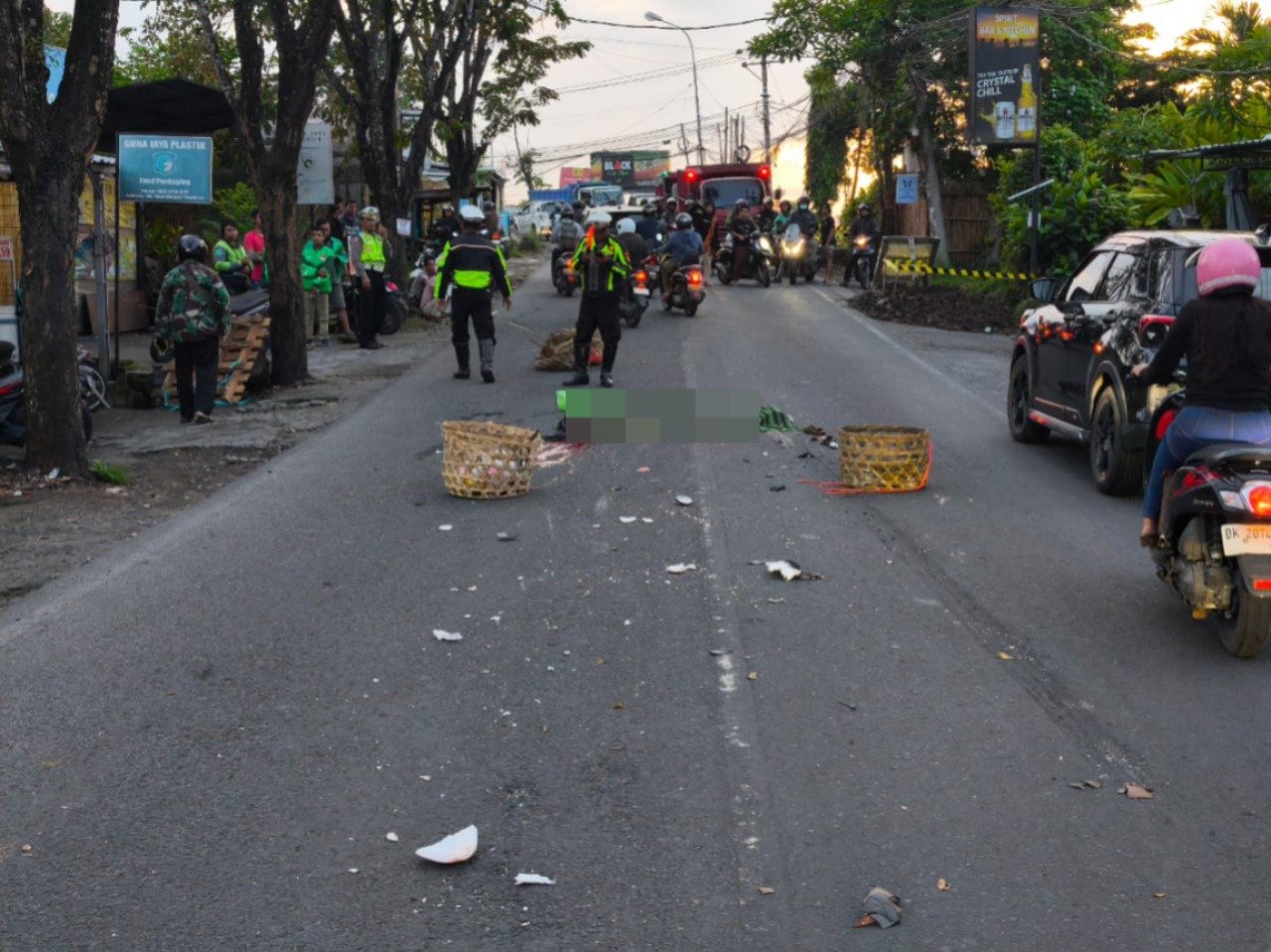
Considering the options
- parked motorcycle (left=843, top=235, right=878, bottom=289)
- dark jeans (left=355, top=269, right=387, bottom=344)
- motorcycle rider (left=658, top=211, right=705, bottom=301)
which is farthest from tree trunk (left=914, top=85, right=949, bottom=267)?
dark jeans (left=355, top=269, right=387, bottom=344)

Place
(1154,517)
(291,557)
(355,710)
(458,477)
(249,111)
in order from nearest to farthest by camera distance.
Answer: (355,710)
(1154,517)
(291,557)
(458,477)
(249,111)

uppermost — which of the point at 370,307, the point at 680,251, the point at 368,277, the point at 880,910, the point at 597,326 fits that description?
the point at 680,251

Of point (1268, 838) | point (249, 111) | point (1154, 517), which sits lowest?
point (1268, 838)

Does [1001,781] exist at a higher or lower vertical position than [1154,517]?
lower

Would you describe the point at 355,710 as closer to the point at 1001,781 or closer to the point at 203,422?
the point at 1001,781

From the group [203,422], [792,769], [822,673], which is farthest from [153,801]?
[203,422]

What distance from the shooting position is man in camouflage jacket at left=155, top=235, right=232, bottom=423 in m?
14.8

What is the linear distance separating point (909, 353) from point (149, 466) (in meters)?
11.8

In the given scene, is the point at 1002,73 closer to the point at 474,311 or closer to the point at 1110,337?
the point at 474,311

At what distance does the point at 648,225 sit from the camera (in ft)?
102

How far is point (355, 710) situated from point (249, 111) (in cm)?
1251

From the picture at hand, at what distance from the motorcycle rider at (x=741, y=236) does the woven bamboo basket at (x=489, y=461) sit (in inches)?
863

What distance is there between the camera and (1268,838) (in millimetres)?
5043

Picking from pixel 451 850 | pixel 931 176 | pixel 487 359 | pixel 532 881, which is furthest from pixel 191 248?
pixel 931 176
